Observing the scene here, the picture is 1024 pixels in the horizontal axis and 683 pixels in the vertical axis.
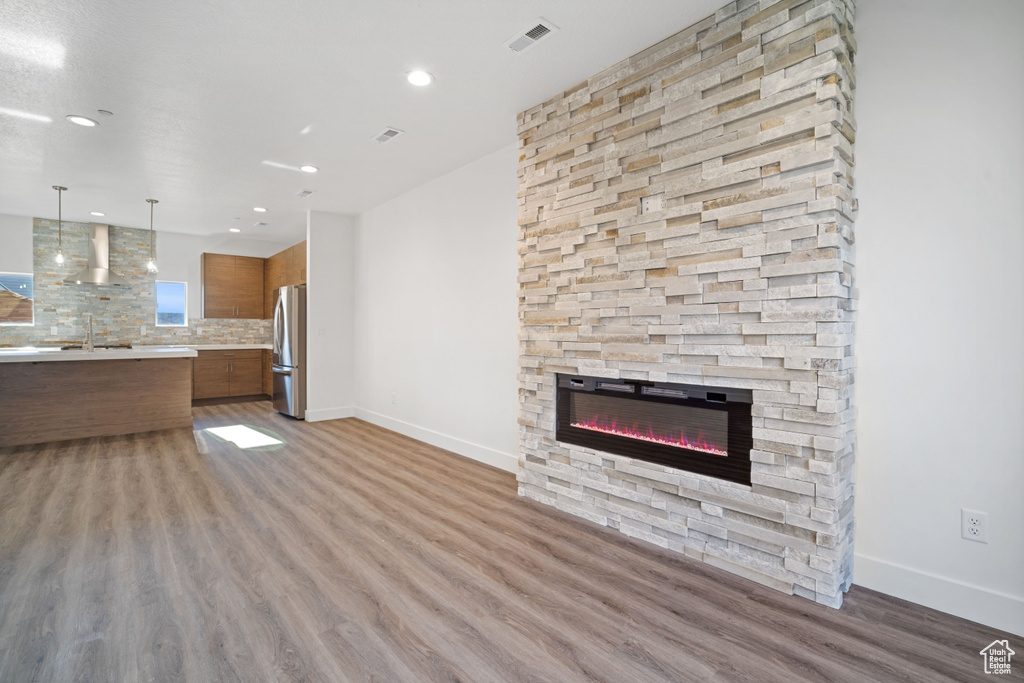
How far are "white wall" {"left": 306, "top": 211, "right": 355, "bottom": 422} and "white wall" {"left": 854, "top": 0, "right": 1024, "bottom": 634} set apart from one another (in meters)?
5.86

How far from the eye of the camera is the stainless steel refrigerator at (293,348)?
6375 mm

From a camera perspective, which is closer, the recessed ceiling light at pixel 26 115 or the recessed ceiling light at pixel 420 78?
the recessed ceiling light at pixel 420 78

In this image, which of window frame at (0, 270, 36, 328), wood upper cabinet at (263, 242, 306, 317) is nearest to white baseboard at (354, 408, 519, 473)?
wood upper cabinet at (263, 242, 306, 317)

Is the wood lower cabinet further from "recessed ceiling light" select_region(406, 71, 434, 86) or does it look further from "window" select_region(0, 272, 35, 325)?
"recessed ceiling light" select_region(406, 71, 434, 86)

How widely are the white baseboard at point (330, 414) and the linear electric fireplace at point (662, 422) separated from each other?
421 centimetres

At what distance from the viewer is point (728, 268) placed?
2.37m

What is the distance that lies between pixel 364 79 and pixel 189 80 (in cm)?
110

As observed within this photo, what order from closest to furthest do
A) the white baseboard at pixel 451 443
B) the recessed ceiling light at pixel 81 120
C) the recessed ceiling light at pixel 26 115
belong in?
the recessed ceiling light at pixel 26 115 < the recessed ceiling light at pixel 81 120 < the white baseboard at pixel 451 443

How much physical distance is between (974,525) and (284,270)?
839 cm

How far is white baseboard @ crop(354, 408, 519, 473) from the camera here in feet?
13.7

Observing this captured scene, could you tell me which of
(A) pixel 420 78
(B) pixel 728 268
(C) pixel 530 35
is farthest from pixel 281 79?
(B) pixel 728 268

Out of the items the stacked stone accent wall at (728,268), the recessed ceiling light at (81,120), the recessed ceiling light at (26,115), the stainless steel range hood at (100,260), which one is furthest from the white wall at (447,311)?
the stainless steel range hood at (100,260)

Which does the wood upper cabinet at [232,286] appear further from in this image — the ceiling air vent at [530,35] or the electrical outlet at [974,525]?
the electrical outlet at [974,525]

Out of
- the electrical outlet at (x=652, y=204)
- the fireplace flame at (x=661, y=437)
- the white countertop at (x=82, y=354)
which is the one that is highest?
the electrical outlet at (x=652, y=204)
